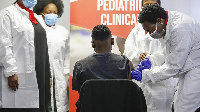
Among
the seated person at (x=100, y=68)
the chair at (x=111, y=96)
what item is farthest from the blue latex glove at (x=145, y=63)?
the chair at (x=111, y=96)

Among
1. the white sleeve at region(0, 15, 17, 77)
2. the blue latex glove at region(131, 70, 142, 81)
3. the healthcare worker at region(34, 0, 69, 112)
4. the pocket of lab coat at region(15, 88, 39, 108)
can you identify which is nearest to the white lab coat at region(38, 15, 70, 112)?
the healthcare worker at region(34, 0, 69, 112)

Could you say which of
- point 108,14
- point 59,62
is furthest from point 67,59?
point 108,14

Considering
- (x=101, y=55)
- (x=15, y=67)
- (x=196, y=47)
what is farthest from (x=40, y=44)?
(x=196, y=47)

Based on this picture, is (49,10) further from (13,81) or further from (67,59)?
(13,81)

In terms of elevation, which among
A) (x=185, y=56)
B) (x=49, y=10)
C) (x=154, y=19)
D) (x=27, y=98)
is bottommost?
(x=27, y=98)

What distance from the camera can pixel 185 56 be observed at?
2.47 metres

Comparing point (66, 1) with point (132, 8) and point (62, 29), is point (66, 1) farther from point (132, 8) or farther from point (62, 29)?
point (132, 8)

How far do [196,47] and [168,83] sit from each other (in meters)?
0.76

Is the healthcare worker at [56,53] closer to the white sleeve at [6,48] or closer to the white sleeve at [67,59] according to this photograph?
the white sleeve at [67,59]

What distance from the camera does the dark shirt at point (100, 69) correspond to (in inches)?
88.4

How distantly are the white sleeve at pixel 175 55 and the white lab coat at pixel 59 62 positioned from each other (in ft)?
5.16

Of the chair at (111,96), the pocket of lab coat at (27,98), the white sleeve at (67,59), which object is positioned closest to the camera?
the chair at (111,96)

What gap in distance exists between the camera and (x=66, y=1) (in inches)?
176

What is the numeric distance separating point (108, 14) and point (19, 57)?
5.01 ft
